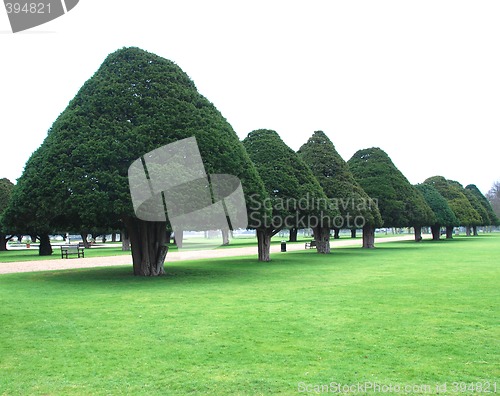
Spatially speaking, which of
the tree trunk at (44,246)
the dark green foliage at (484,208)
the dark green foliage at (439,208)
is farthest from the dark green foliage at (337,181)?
the dark green foliage at (484,208)

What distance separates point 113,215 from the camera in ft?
53.1

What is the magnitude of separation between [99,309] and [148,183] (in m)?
5.66

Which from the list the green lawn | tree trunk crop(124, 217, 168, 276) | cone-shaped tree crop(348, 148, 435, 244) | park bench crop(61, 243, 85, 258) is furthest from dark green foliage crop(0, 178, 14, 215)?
cone-shaped tree crop(348, 148, 435, 244)

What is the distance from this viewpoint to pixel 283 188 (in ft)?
81.8

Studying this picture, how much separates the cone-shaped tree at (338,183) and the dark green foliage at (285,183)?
5188 millimetres

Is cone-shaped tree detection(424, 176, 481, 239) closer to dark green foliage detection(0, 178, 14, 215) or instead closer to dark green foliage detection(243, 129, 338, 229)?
dark green foliage detection(243, 129, 338, 229)

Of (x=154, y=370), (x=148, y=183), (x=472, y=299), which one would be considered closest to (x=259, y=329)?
(x=154, y=370)

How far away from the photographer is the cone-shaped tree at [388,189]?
3981 cm

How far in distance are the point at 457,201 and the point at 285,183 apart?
3985 centimetres

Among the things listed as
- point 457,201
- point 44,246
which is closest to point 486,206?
point 457,201

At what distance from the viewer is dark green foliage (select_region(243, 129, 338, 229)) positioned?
24656 mm

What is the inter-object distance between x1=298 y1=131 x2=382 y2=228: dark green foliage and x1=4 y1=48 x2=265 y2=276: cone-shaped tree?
14955 mm

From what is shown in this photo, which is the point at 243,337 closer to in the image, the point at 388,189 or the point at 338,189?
the point at 338,189

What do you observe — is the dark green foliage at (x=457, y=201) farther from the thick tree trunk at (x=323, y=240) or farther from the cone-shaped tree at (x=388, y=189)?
the thick tree trunk at (x=323, y=240)
